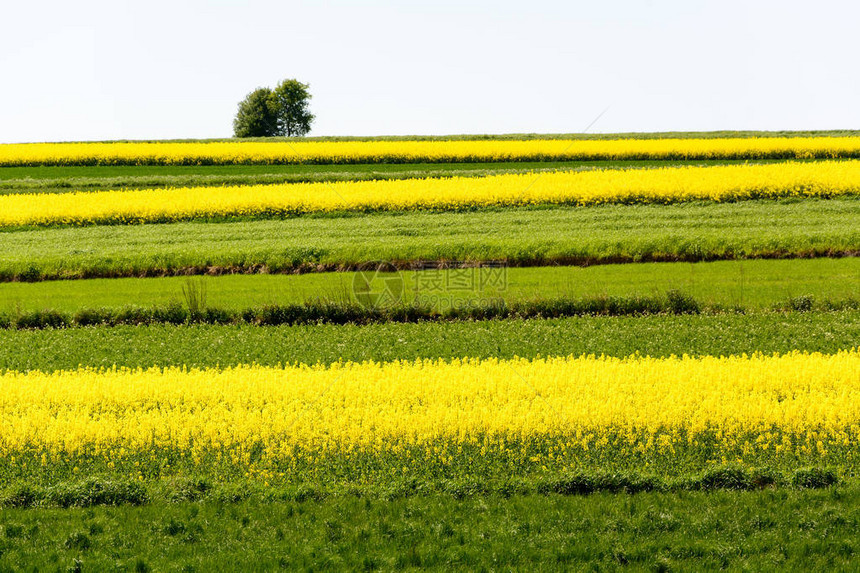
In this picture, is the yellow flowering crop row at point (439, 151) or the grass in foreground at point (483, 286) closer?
the grass in foreground at point (483, 286)

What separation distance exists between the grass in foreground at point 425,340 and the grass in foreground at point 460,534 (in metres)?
7.31

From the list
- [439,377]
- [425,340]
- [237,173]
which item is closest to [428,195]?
[237,173]

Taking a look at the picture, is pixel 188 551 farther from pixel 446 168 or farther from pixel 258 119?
pixel 258 119

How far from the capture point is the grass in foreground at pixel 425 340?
19266mm

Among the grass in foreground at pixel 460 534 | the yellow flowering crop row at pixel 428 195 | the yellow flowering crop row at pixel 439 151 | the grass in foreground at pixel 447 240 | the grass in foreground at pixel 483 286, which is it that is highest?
the yellow flowering crop row at pixel 439 151

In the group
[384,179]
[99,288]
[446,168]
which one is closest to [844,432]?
[99,288]

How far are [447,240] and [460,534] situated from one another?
21.6 meters

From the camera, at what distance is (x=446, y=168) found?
53.8 m

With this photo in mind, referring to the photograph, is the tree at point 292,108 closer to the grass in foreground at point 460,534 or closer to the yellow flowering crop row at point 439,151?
the yellow flowering crop row at point 439,151

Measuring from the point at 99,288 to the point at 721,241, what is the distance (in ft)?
74.0

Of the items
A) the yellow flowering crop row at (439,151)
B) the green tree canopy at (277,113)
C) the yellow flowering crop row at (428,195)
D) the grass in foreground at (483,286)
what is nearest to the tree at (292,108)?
the green tree canopy at (277,113)

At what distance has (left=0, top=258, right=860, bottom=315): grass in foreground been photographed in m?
24.5

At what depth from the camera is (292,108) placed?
309 ft

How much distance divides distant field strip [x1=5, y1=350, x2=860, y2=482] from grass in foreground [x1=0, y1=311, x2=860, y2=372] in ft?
5.71
